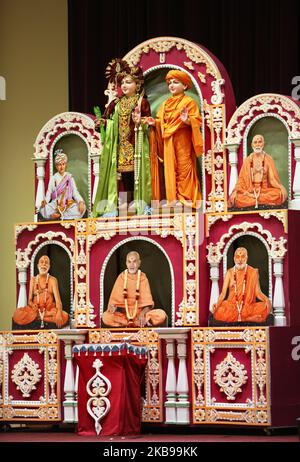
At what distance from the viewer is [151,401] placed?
10.5m

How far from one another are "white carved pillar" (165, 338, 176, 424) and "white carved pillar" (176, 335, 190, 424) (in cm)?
3

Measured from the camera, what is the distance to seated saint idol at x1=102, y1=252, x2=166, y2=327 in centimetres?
1068

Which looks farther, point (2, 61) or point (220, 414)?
point (2, 61)

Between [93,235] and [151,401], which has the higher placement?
[93,235]

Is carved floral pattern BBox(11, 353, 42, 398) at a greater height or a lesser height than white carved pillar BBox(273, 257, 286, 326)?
lesser

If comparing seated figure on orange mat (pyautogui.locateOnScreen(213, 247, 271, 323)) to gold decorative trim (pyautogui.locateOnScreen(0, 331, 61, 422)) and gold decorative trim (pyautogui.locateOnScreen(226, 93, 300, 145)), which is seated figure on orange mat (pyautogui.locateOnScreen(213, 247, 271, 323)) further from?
gold decorative trim (pyautogui.locateOnScreen(0, 331, 61, 422))

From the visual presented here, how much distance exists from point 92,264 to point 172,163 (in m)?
1.06

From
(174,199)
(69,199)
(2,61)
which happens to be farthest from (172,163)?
(2,61)

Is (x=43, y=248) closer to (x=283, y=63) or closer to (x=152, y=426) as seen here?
(x=152, y=426)

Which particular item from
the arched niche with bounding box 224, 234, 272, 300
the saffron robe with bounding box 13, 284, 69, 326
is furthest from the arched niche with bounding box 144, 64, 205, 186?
the saffron robe with bounding box 13, 284, 69, 326

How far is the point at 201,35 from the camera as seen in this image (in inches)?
473

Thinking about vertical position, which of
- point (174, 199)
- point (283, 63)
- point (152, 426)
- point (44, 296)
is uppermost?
point (283, 63)

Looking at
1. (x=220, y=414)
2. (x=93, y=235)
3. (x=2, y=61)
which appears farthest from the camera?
(x=2, y=61)

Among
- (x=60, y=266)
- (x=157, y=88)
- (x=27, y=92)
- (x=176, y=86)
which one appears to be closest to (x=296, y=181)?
(x=176, y=86)
